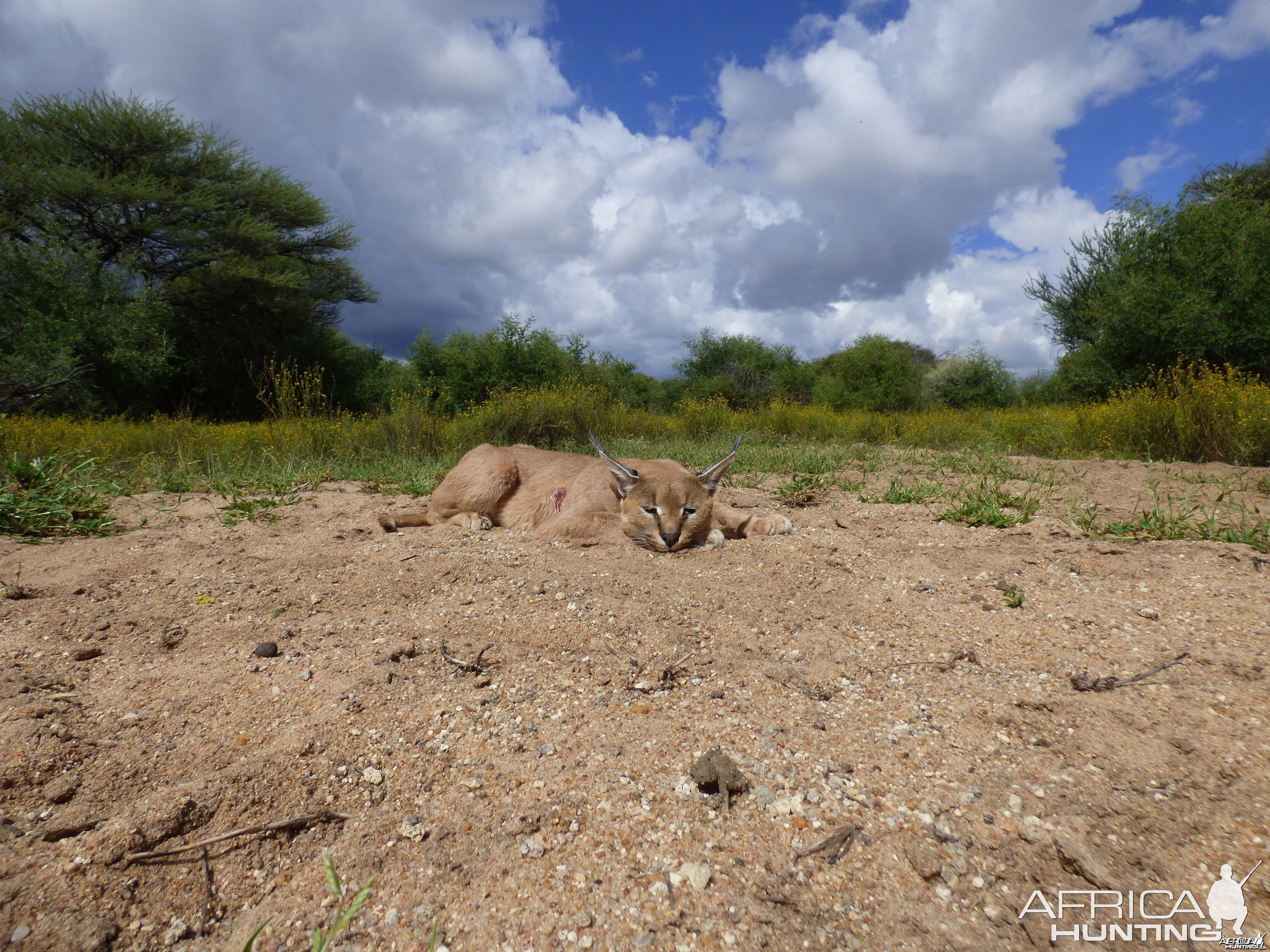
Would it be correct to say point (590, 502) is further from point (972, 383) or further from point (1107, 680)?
point (972, 383)

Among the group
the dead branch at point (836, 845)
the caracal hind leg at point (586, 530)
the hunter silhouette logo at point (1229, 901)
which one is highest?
the caracal hind leg at point (586, 530)

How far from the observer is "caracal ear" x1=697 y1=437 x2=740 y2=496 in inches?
164

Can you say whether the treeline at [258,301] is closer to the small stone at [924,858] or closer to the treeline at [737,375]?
the treeline at [737,375]

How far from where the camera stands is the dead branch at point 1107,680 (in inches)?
73.9

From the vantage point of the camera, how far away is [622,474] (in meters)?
4.16

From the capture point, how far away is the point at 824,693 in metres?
1.98

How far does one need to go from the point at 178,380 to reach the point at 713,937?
86.0 feet

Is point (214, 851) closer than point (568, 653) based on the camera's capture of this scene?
Yes

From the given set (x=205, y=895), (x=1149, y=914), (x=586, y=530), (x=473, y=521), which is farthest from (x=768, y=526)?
(x=205, y=895)

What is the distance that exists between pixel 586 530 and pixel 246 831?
2.90m

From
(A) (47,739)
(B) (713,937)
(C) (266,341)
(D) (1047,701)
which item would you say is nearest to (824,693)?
(D) (1047,701)

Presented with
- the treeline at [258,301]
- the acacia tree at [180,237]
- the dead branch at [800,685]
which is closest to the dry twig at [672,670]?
the dead branch at [800,685]

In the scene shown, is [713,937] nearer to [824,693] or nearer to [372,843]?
[372,843]

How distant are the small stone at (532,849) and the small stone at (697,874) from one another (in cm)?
33
